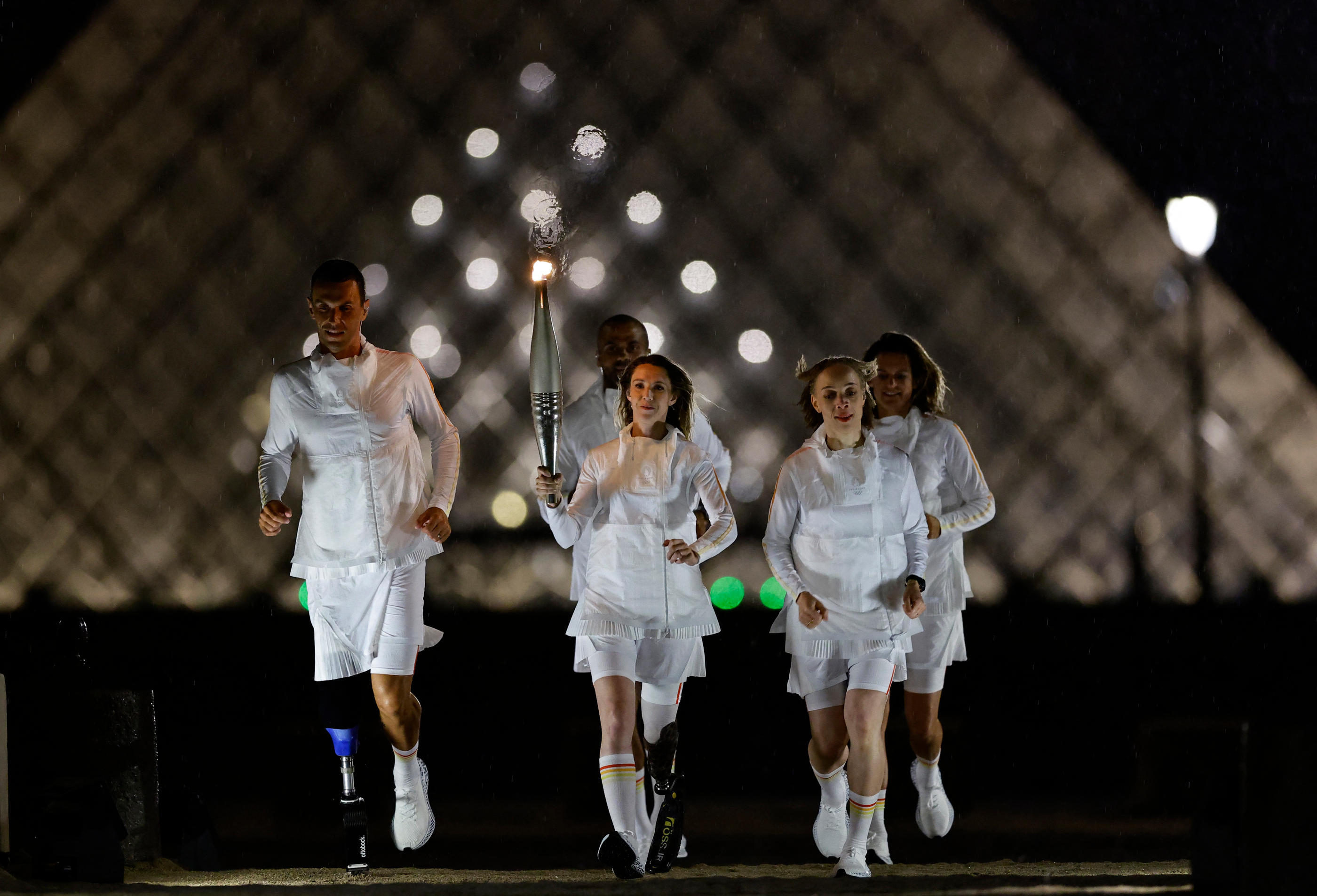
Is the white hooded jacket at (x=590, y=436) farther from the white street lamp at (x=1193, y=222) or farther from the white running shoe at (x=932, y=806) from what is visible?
the white street lamp at (x=1193, y=222)

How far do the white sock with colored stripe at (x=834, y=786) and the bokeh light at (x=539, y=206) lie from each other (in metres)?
1.83

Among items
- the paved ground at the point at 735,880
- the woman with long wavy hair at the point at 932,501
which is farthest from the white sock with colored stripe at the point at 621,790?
the woman with long wavy hair at the point at 932,501

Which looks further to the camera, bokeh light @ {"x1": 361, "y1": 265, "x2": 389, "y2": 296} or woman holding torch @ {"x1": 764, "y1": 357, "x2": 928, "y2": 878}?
bokeh light @ {"x1": 361, "y1": 265, "x2": 389, "y2": 296}

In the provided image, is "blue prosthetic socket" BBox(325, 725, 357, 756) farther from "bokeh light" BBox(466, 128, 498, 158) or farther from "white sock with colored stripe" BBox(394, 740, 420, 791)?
"bokeh light" BBox(466, 128, 498, 158)

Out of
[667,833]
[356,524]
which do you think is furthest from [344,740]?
[667,833]

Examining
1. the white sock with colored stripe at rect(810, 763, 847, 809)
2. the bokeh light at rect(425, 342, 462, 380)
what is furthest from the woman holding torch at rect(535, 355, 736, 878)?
the bokeh light at rect(425, 342, 462, 380)

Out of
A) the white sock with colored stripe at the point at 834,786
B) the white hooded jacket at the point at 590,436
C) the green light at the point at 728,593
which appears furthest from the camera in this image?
the green light at the point at 728,593

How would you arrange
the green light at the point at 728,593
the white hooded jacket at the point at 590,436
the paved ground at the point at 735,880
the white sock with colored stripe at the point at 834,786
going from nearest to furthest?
the paved ground at the point at 735,880 < the white sock with colored stripe at the point at 834,786 < the white hooded jacket at the point at 590,436 < the green light at the point at 728,593

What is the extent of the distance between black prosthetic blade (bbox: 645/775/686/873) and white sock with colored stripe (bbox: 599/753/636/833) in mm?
121

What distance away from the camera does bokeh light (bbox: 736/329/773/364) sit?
12.6 ft

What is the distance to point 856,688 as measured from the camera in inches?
105

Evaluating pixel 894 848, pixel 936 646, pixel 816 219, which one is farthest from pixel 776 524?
pixel 816 219

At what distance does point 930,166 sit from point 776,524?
1574 millimetres

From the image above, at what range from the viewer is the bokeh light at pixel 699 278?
3855 millimetres
